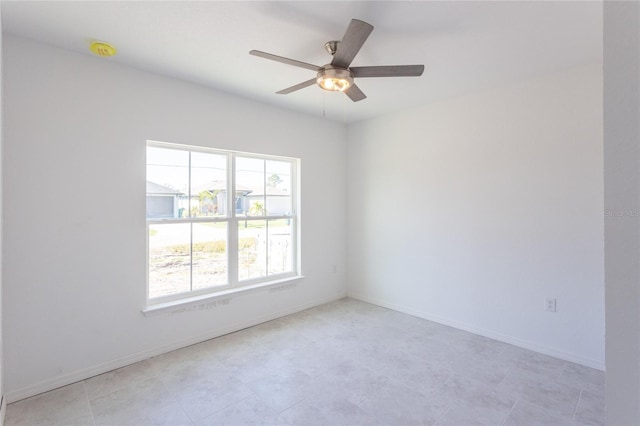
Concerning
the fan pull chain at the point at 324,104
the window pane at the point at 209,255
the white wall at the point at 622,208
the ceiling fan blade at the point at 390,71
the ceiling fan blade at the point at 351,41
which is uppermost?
the fan pull chain at the point at 324,104

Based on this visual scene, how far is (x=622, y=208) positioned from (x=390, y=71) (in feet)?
5.67

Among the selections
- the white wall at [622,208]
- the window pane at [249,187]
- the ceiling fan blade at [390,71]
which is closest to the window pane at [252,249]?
the window pane at [249,187]

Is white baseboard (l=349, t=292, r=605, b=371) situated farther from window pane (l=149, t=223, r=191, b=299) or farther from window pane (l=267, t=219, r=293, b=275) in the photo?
→ window pane (l=149, t=223, r=191, b=299)

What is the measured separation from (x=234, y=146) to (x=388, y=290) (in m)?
2.66

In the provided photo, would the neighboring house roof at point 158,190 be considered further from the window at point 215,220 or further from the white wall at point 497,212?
the white wall at point 497,212

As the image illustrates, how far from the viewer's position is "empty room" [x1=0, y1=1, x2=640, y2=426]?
2057mm

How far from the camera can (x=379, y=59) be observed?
2.53 meters

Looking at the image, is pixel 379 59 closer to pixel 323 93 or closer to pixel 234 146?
pixel 323 93

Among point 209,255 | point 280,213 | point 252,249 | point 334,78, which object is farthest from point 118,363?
point 334,78

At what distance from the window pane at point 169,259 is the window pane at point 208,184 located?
0.26 m

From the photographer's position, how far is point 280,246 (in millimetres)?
3955

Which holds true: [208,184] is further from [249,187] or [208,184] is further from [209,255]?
[209,255]

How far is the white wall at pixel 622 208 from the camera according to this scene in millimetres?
522

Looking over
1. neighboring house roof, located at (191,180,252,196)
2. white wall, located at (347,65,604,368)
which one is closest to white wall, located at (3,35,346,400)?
neighboring house roof, located at (191,180,252,196)
